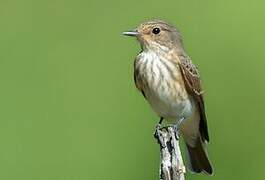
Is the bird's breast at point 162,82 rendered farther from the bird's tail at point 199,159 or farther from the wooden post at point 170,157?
the wooden post at point 170,157

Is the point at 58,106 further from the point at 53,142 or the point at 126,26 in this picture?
the point at 126,26

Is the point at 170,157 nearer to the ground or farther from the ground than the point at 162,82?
nearer to the ground

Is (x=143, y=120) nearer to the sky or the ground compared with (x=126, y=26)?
nearer to the ground

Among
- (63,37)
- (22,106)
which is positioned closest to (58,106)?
(22,106)

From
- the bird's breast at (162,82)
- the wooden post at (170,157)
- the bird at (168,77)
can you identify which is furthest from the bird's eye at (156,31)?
the wooden post at (170,157)

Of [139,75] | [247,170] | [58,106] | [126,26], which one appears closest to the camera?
[139,75]

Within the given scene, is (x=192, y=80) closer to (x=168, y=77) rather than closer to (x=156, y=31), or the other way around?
(x=168, y=77)

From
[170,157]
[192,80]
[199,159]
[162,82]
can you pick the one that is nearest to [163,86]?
[162,82]
